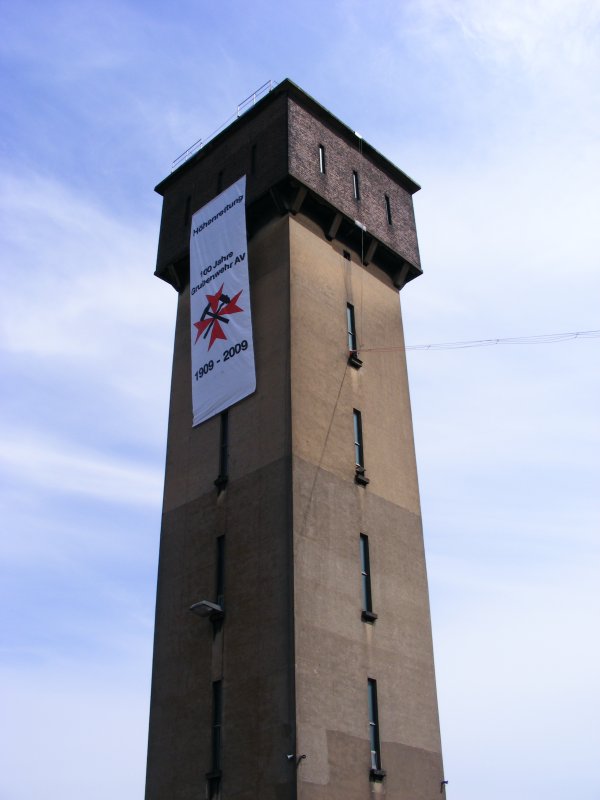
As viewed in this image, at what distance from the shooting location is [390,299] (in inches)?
1539

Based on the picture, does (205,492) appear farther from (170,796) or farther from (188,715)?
(170,796)

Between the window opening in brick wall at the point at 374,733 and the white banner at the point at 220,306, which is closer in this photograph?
the window opening in brick wall at the point at 374,733

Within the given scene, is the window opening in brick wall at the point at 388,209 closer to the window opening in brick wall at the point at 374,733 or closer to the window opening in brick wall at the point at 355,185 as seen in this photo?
the window opening in brick wall at the point at 355,185

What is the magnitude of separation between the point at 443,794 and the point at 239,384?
1535cm

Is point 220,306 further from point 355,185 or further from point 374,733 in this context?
point 374,733

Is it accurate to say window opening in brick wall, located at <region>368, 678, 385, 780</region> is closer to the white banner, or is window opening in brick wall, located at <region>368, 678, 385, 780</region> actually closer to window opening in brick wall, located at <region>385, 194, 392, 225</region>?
the white banner

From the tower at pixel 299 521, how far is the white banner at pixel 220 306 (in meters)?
0.41

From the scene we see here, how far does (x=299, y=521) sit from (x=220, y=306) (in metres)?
10.6

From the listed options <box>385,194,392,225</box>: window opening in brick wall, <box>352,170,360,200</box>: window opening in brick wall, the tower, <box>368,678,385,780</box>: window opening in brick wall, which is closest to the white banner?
the tower

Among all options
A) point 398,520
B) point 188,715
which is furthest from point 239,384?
point 188,715

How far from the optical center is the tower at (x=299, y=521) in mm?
27016

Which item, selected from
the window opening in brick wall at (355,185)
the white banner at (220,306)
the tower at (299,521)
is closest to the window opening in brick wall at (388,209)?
the tower at (299,521)

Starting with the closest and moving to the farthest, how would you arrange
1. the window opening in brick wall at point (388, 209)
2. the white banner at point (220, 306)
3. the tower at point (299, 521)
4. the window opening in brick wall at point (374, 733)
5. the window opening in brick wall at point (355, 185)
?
the tower at point (299, 521)
the window opening in brick wall at point (374, 733)
the white banner at point (220, 306)
the window opening in brick wall at point (355, 185)
the window opening in brick wall at point (388, 209)

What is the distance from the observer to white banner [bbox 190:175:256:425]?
33.6 metres
